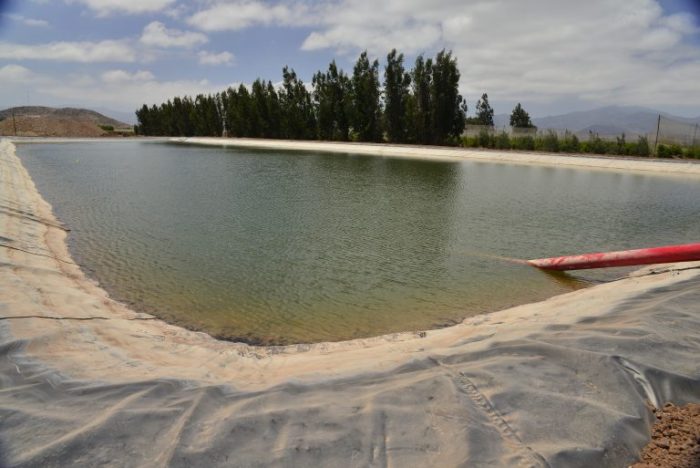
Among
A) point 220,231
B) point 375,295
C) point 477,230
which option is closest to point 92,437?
point 375,295

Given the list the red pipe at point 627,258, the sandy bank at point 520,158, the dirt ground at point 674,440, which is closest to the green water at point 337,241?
the red pipe at point 627,258

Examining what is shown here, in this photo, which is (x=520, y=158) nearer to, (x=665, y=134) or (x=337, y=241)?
(x=665, y=134)

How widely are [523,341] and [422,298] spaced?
2.96 metres

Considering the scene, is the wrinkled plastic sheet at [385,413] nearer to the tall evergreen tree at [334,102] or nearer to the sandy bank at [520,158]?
the sandy bank at [520,158]

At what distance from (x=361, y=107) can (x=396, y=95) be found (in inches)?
183

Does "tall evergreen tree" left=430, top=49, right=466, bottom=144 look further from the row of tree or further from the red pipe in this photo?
the red pipe

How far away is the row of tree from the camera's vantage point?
1891 inches

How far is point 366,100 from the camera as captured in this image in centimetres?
5281

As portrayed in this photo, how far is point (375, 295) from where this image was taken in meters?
7.47

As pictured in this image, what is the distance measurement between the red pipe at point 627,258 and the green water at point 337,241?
346mm

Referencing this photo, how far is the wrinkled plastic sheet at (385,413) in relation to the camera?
2.87 m

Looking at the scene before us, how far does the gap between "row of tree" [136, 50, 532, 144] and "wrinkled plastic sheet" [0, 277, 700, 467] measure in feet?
154

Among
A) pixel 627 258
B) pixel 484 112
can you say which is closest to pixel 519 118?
pixel 484 112

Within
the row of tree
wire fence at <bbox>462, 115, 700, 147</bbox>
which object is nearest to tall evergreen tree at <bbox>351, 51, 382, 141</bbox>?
the row of tree
